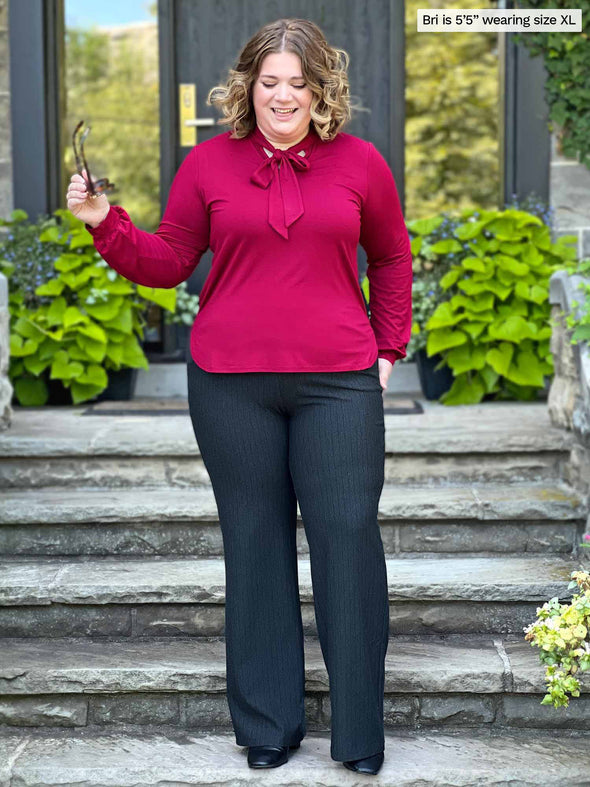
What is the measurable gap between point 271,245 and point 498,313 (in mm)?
2341

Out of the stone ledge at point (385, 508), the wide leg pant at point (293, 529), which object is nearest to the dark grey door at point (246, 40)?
the stone ledge at point (385, 508)

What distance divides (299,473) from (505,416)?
6.20 ft

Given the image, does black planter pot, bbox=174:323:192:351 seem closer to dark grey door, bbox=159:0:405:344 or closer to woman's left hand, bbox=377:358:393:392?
dark grey door, bbox=159:0:405:344

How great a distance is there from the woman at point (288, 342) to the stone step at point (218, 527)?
876 mm

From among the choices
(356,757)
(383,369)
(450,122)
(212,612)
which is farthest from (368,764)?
(450,122)

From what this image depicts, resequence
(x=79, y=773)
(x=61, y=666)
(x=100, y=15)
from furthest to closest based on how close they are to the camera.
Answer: (x=100, y=15) → (x=61, y=666) → (x=79, y=773)

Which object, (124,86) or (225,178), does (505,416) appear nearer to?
(225,178)

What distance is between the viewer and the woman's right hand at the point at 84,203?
201cm

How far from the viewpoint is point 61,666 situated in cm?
268

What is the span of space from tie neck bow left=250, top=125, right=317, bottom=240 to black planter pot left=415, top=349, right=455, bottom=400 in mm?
2355

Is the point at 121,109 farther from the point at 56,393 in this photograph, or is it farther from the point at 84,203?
the point at 84,203

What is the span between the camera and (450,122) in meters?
8.42

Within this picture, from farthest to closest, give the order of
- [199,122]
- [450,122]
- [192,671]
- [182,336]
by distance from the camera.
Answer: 1. [450,122]
2. [182,336]
3. [199,122]
4. [192,671]

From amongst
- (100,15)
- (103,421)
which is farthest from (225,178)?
(100,15)
